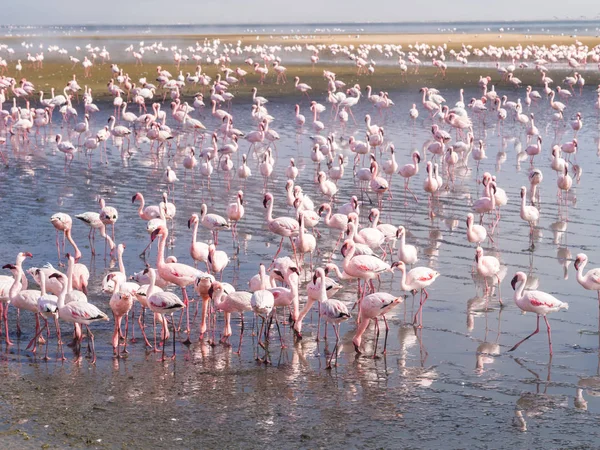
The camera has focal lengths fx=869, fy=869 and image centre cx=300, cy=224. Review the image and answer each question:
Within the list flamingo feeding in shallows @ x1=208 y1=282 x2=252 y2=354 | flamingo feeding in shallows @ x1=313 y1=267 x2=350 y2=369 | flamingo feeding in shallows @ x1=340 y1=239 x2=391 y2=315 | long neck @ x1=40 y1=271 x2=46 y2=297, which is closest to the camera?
flamingo feeding in shallows @ x1=313 y1=267 x2=350 y2=369

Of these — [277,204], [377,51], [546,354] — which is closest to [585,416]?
[546,354]

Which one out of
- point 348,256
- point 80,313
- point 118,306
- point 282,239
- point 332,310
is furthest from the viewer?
point 282,239

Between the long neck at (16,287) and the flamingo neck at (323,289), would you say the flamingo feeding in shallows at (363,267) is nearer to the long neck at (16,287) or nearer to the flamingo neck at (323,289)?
the flamingo neck at (323,289)

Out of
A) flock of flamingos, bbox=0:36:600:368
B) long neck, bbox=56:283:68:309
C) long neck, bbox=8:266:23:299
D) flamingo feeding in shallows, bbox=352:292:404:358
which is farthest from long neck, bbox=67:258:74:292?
flamingo feeding in shallows, bbox=352:292:404:358

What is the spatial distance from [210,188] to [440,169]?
505 cm

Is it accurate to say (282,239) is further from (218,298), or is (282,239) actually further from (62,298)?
(62,298)

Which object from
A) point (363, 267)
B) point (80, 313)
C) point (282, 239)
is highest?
point (282, 239)

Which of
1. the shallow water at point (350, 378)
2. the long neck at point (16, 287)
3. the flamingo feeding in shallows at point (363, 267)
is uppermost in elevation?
the flamingo feeding in shallows at point (363, 267)

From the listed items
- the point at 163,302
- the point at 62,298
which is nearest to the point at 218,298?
the point at 163,302

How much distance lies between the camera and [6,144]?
21.5 metres

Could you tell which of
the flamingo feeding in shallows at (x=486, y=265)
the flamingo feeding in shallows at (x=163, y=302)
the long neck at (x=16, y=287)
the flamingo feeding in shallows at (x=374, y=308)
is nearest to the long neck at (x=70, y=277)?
the long neck at (x=16, y=287)

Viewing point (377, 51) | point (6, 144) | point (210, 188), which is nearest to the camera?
point (210, 188)

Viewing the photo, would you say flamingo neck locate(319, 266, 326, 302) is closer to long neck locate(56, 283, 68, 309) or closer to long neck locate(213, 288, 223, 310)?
long neck locate(213, 288, 223, 310)

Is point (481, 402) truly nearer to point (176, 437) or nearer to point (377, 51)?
point (176, 437)
